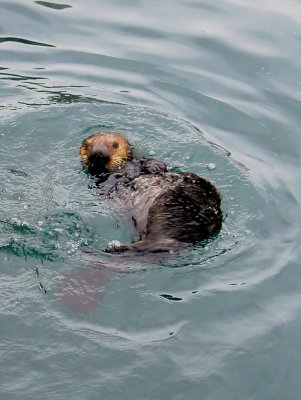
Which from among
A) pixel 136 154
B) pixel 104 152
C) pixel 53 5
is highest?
pixel 53 5

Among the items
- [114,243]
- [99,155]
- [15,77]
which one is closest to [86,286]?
[114,243]

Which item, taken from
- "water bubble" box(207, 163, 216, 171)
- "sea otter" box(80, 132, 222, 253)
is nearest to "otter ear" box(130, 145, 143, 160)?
"sea otter" box(80, 132, 222, 253)

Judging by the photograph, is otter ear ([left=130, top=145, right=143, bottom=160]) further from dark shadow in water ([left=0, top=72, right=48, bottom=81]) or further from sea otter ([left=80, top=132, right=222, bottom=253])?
dark shadow in water ([left=0, top=72, right=48, bottom=81])

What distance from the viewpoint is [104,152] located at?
6.99 meters

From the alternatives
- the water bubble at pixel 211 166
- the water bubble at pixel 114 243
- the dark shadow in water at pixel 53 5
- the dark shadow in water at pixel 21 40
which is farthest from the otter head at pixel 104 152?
the dark shadow in water at pixel 53 5

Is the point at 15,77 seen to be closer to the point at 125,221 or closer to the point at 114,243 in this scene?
the point at 125,221

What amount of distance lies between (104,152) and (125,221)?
0.97m

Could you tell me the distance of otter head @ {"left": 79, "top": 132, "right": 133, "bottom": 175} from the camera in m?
6.99

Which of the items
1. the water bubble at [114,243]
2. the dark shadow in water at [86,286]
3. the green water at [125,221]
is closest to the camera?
the green water at [125,221]

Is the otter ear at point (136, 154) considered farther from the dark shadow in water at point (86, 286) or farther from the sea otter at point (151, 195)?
the dark shadow in water at point (86, 286)

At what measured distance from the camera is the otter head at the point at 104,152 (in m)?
6.99

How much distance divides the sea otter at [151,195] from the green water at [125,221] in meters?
0.15

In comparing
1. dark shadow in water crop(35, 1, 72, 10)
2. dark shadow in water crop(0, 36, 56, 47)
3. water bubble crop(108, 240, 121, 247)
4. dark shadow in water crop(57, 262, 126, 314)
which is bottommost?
water bubble crop(108, 240, 121, 247)

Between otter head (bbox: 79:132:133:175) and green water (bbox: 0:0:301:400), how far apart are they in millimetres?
186
